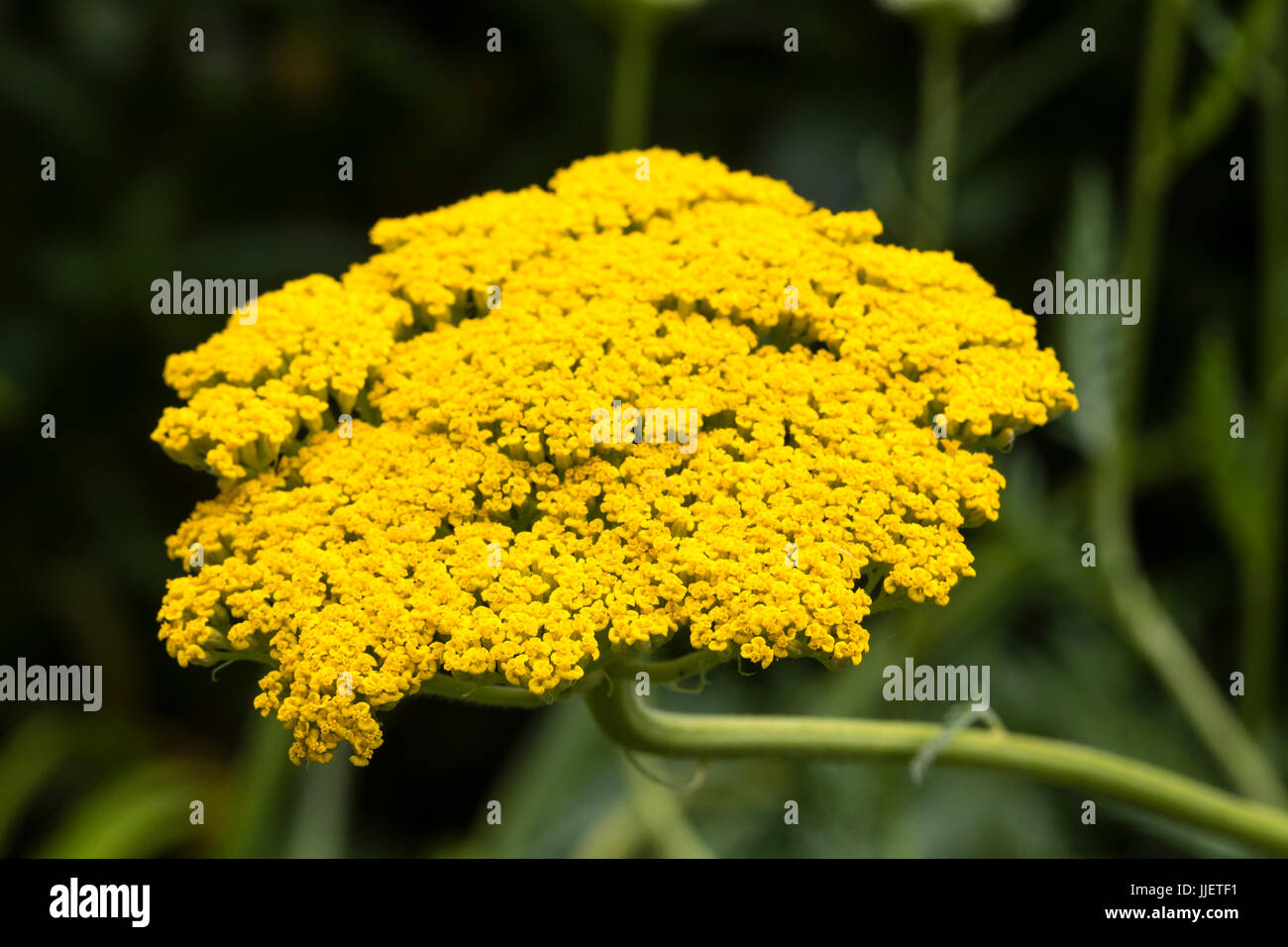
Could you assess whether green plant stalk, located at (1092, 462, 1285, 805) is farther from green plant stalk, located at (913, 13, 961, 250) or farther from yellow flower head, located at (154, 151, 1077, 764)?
yellow flower head, located at (154, 151, 1077, 764)

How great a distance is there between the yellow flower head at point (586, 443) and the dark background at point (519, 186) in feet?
2.48

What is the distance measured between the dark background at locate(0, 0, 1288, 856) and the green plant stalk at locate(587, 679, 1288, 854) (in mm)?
702

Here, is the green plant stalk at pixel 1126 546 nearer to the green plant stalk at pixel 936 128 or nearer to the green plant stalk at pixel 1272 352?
the green plant stalk at pixel 1272 352

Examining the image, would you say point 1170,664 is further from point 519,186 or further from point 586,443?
point 519,186

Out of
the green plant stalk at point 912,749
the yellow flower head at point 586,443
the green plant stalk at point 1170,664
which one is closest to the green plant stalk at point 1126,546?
the green plant stalk at point 1170,664

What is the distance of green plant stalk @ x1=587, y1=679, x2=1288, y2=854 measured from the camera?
85 cm

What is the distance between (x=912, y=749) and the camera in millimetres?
888

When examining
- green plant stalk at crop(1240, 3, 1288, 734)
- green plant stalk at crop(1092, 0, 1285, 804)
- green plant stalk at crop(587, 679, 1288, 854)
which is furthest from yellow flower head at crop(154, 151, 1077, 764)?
green plant stalk at crop(1240, 3, 1288, 734)

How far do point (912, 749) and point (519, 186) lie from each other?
1793mm

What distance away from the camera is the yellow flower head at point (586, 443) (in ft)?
2.49

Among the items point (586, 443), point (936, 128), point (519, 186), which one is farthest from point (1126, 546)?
point (519, 186)
